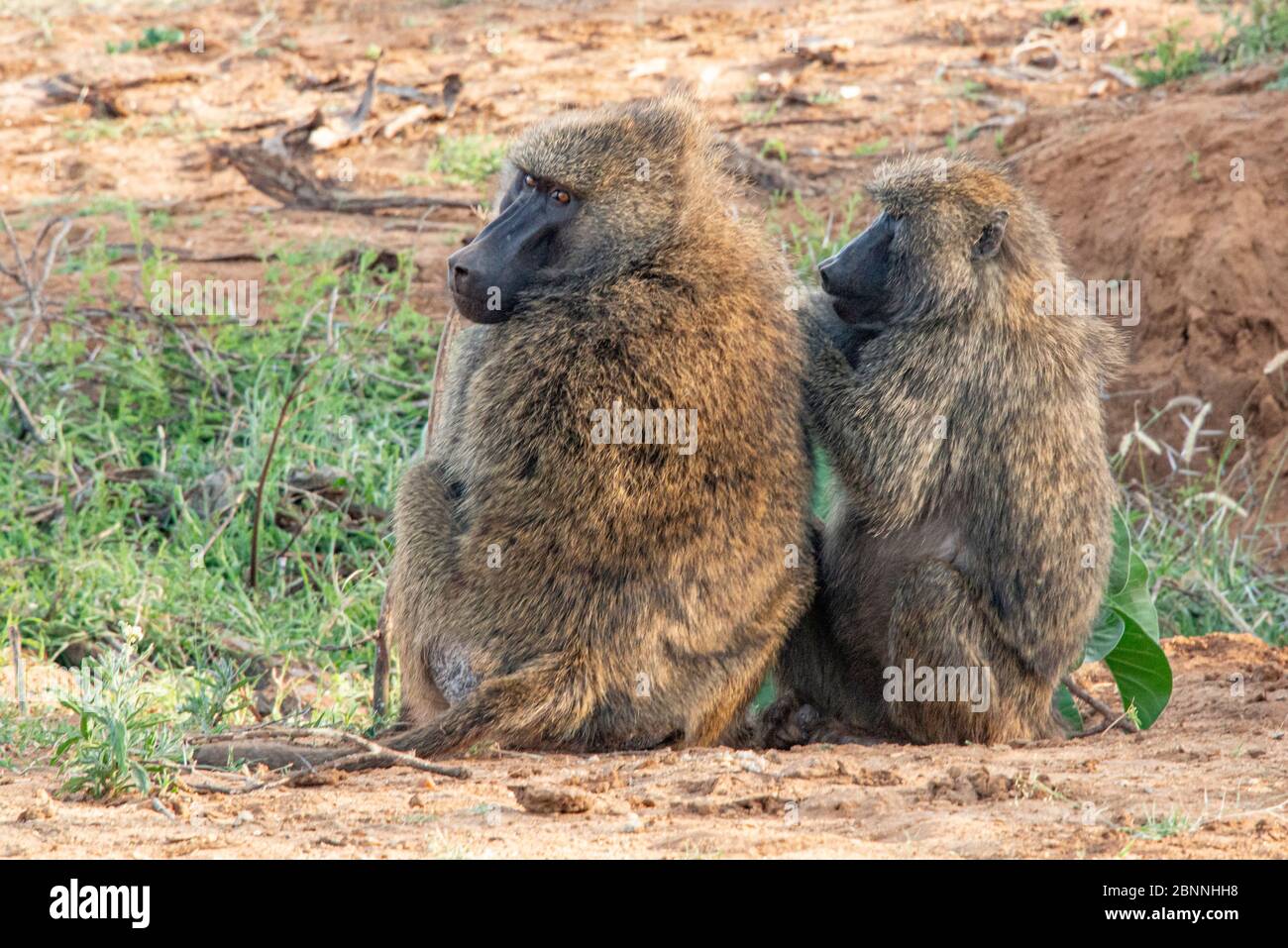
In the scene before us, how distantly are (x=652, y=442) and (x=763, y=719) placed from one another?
3.03ft

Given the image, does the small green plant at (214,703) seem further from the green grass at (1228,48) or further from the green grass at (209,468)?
the green grass at (1228,48)

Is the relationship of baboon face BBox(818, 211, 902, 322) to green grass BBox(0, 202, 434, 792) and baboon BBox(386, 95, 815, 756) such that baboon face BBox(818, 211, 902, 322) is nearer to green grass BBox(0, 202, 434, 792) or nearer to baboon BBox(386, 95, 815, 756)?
baboon BBox(386, 95, 815, 756)

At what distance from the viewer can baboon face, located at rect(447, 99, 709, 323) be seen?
10.5ft

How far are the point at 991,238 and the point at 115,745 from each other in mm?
2159

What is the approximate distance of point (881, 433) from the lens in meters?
3.44

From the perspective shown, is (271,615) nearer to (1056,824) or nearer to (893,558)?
(893,558)

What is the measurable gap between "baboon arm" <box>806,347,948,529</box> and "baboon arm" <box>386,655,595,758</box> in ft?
2.67

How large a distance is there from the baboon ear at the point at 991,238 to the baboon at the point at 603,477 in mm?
550

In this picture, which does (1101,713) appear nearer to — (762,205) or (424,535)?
(762,205)

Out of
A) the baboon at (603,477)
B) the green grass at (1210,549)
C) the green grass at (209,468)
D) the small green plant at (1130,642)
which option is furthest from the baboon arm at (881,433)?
the green grass at (1210,549)

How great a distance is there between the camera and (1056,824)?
2.54 metres

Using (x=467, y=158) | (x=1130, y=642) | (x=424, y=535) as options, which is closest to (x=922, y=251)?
(x=1130, y=642)

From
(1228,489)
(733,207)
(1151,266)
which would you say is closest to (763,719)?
(733,207)

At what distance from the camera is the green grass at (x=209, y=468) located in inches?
177
